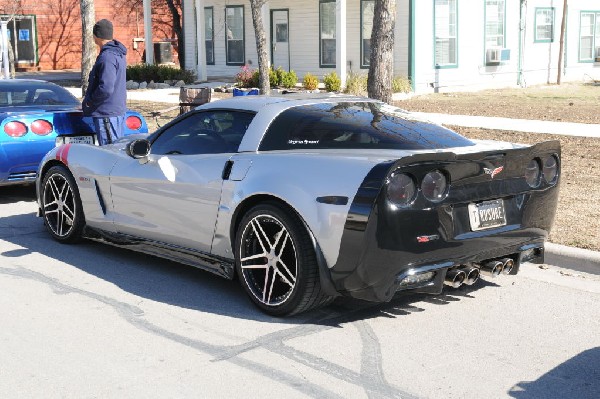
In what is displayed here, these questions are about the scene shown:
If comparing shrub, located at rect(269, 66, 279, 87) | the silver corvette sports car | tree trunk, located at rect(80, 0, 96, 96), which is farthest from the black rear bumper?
shrub, located at rect(269, 66, 279, 87)

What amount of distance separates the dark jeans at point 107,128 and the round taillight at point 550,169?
5.34 metres

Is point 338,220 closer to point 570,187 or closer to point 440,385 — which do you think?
point 440,385

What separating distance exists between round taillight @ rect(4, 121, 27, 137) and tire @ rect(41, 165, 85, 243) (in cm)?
185

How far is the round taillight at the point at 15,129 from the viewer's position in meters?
9.73

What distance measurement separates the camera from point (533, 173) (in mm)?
5996

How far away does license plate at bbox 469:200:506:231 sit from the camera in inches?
218

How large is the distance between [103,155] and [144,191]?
778 mm

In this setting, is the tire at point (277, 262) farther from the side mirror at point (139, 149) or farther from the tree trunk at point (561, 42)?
the tree trunk at point (561, 42)

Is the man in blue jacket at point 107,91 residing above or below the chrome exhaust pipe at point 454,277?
above

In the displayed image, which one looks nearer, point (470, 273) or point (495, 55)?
point (470, 273)

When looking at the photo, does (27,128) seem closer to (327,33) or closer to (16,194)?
(16,194)

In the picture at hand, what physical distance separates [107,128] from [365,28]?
16.8 meters

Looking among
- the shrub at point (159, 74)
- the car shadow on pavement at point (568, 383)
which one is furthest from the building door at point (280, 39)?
the car shadow on pavement at point (568, 383)

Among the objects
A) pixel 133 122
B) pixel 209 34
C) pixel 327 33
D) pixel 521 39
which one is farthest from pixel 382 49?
pixel 209 34
